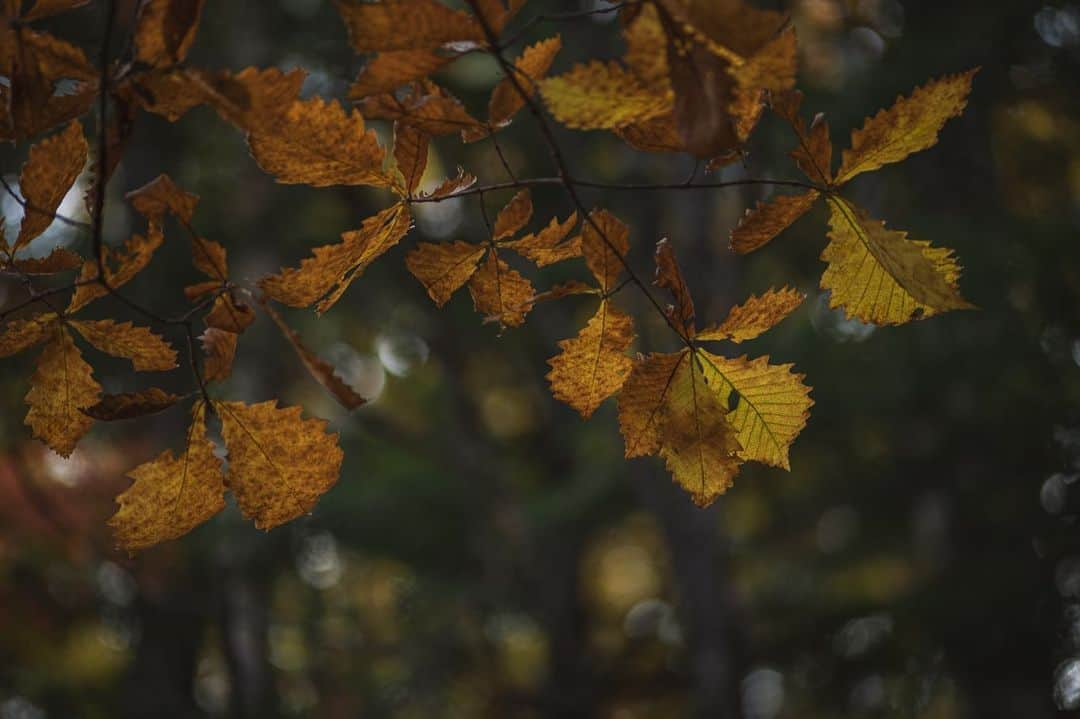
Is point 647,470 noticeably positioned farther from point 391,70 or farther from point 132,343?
point 391,70

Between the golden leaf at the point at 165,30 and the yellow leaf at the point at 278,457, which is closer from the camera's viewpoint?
the golden leaf at the point at 165,30

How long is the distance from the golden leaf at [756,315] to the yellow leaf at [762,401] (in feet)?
0.05

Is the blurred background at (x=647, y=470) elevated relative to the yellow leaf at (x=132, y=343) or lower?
lower

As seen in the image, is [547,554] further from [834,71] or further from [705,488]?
[705,488]

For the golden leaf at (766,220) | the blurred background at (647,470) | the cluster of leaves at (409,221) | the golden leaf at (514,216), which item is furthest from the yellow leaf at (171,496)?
the blurred background at (647,470)

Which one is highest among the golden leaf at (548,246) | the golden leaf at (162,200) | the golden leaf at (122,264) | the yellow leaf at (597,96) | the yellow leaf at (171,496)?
the yellow leaf at (597,96)

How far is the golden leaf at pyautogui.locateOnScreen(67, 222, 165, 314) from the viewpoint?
1.70ft

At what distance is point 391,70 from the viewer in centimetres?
44

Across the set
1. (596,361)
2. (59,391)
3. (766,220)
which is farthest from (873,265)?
(59,391)

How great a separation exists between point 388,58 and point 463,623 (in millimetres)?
5460

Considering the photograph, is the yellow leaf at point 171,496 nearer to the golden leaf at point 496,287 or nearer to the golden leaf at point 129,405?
the golden leaf at point 129,405

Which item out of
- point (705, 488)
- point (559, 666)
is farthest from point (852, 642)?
point (705, 488)

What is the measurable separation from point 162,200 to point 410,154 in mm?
139

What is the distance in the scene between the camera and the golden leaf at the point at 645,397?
55 cm
